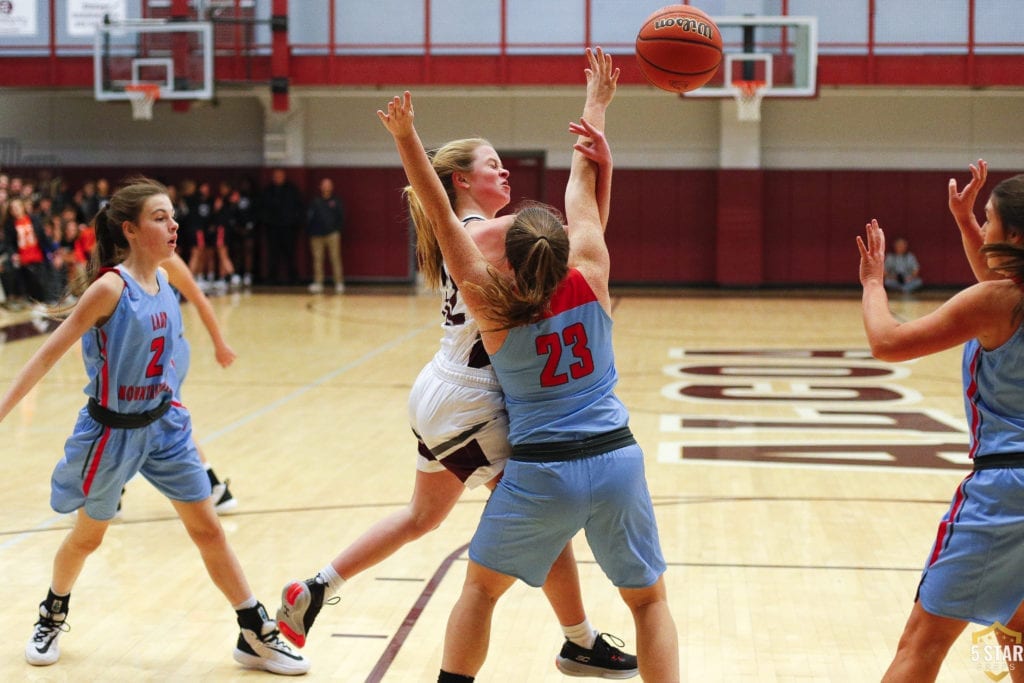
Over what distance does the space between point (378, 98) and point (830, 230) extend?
8385 mm

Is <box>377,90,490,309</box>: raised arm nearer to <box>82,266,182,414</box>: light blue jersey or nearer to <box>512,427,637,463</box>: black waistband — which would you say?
<box>512,427,637,463</box>: black waistband

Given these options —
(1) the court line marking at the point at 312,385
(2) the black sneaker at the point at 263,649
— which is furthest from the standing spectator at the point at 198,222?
(2) the black sneaker at the point at 263,649

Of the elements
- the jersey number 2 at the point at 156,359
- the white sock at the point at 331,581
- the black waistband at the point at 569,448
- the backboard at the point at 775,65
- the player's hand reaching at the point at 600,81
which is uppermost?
the backboard at the point at 775,65

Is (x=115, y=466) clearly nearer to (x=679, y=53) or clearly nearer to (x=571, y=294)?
(x=571, y=294)

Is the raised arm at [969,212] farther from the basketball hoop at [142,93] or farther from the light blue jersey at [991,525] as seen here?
the basketball hoop at [142,93]

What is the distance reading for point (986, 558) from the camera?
279cm

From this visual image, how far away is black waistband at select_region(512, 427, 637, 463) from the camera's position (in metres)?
2.95

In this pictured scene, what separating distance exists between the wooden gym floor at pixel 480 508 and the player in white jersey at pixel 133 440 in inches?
6.1

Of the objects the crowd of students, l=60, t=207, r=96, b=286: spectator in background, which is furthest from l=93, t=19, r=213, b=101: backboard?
l=60, t=207, r=96, b=286: spectator in background

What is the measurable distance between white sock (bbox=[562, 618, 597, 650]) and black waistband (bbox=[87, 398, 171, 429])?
1.52 m

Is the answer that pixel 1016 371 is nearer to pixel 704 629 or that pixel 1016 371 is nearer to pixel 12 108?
pixel 704 629

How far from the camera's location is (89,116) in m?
22.2

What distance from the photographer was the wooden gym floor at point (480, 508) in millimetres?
4094

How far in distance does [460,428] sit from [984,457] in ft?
4.43
